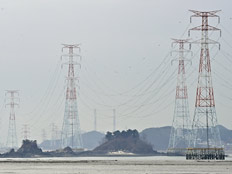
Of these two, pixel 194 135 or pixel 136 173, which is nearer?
pixel 136 173

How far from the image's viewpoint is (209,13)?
172m

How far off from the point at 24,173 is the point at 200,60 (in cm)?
5892

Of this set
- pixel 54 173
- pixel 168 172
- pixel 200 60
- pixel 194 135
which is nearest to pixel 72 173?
pixel 54 173

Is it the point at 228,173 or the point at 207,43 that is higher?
the point at 207,43

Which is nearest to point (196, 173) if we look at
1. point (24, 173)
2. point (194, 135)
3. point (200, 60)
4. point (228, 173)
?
point (228, 173)

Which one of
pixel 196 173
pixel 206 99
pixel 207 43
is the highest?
pixel 207 43

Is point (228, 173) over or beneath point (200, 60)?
beneath

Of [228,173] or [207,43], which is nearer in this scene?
[228,173]

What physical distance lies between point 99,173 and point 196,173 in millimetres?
14998

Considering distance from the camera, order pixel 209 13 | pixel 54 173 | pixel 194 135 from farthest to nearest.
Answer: pixel 194 135 < pixel 209 13 < pixel 54 173

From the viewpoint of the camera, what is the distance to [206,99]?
573 ft

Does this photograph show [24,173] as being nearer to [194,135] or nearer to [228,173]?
[228,173]

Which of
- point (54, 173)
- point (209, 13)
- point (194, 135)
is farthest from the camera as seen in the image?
point (194, 135)

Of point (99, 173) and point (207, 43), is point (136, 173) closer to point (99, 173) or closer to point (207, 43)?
point (99, 173)
